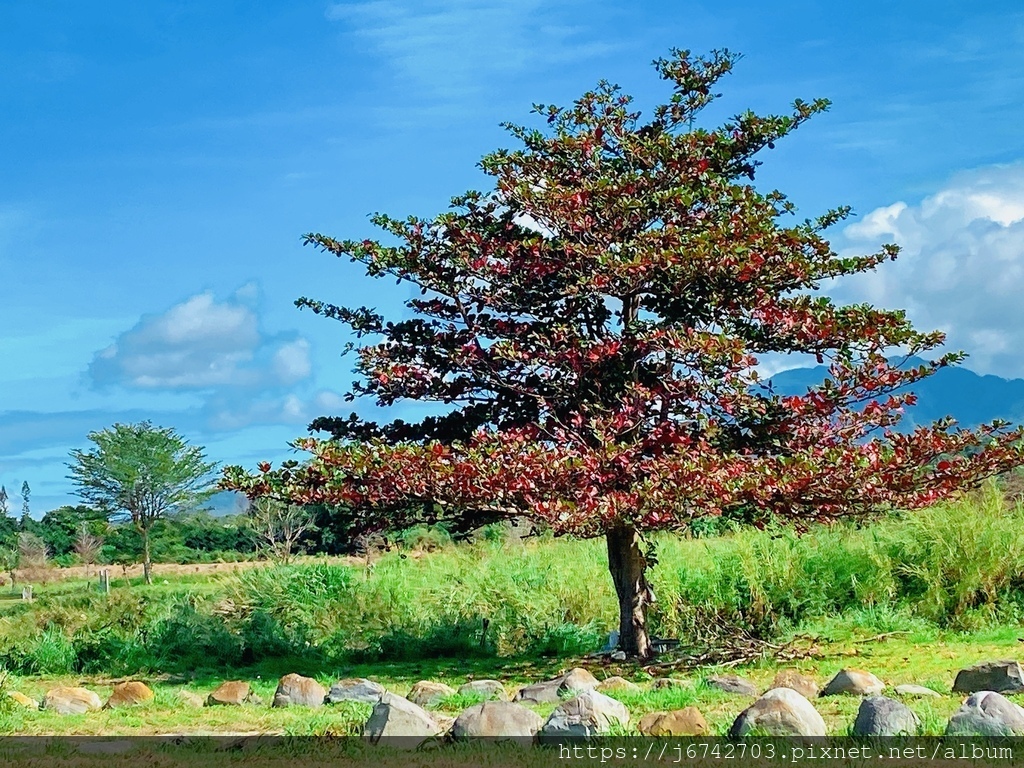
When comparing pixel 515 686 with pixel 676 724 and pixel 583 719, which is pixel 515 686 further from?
pixel 676 724

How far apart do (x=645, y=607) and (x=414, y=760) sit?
5.18 m

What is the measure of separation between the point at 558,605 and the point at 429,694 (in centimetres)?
488

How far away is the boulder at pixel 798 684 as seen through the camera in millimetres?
7814

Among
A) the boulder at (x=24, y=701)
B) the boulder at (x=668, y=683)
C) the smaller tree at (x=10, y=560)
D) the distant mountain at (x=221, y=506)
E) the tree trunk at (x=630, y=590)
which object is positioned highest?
the distant mountain at (x=221, y=506)

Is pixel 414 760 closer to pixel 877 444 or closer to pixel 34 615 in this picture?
pixel 877 444

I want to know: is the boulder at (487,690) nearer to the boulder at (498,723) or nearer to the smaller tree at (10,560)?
the boulder at (498,723)

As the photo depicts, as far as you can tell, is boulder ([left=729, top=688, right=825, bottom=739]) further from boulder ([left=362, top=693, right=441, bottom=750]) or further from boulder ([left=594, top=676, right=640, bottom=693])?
boulder ([left=594, top=676, right=640, bottom=693])

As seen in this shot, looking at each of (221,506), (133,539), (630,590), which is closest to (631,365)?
(630,590)

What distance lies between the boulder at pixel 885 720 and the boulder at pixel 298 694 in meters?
4.28

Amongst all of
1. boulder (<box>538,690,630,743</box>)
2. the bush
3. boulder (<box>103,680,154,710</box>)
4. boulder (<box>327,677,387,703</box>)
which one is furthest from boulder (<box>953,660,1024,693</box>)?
the bush

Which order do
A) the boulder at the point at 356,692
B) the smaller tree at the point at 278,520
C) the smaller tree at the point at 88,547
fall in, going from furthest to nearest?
the smaller tree at the point at 88,547 < the smaller tree at the point at 278,520 < the boulder at the point at 356,692

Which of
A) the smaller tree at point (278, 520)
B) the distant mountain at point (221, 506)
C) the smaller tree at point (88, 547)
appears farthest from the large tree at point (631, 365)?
the smaller tree at point (88, 547)

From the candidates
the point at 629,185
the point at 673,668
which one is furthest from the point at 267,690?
the point at 629,185

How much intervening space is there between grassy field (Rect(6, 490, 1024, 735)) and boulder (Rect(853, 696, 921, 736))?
4.02 metres
